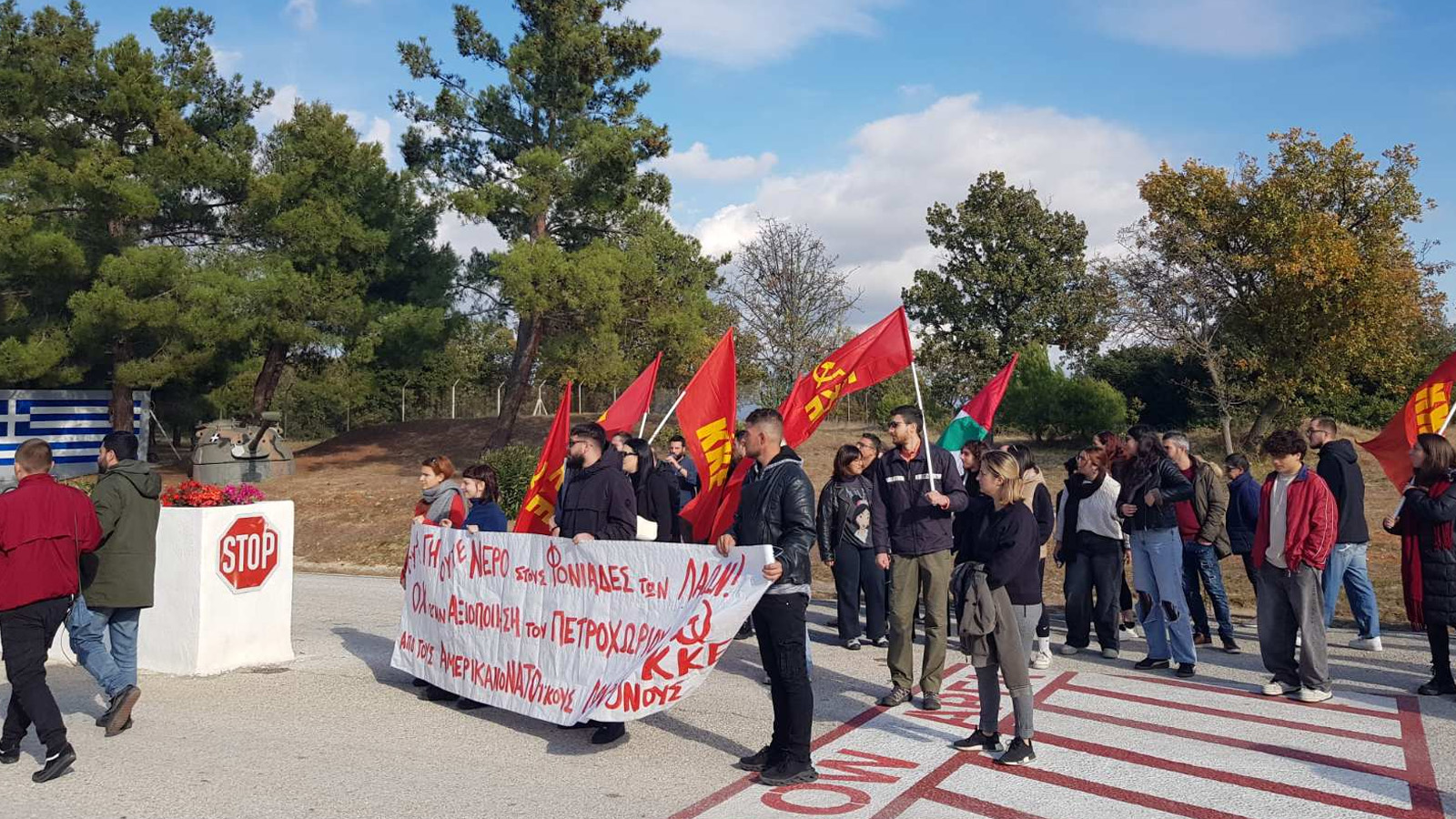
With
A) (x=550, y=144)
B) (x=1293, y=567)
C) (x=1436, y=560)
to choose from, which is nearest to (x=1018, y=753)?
(x=1293, y=567)

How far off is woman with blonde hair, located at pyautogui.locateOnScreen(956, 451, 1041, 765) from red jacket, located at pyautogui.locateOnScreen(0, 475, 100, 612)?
495 cm

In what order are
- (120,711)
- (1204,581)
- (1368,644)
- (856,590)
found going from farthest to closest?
1. (856,590)
2. (1204,581)
3. (1368,644)
4. (120,711)

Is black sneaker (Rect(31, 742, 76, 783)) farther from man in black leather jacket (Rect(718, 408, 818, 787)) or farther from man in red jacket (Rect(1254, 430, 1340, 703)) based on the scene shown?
man in red jacket (Rect(1254, 430, 1340, 703))

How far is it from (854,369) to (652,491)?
2028 millimetres

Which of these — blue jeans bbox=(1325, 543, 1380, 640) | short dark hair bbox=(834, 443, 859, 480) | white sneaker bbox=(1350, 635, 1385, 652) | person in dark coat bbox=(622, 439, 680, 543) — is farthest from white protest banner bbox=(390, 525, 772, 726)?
white sneaker bbox=(1350, 635, 1385, 652)

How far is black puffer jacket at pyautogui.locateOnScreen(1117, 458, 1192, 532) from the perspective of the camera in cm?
820

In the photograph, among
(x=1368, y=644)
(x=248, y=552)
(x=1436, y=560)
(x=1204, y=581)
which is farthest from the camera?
(x=1204, y=581)

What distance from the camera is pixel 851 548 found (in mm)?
9656

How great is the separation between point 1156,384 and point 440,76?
21922mm

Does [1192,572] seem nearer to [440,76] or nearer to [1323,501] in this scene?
[1323,501]

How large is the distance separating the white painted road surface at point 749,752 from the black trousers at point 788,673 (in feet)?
0.76

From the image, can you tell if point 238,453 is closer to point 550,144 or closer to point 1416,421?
point 550,144

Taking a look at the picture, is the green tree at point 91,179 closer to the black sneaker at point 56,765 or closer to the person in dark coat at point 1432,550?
the black sneaker at point 56,765

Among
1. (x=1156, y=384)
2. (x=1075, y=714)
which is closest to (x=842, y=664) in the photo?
(x=1075, y=714)
